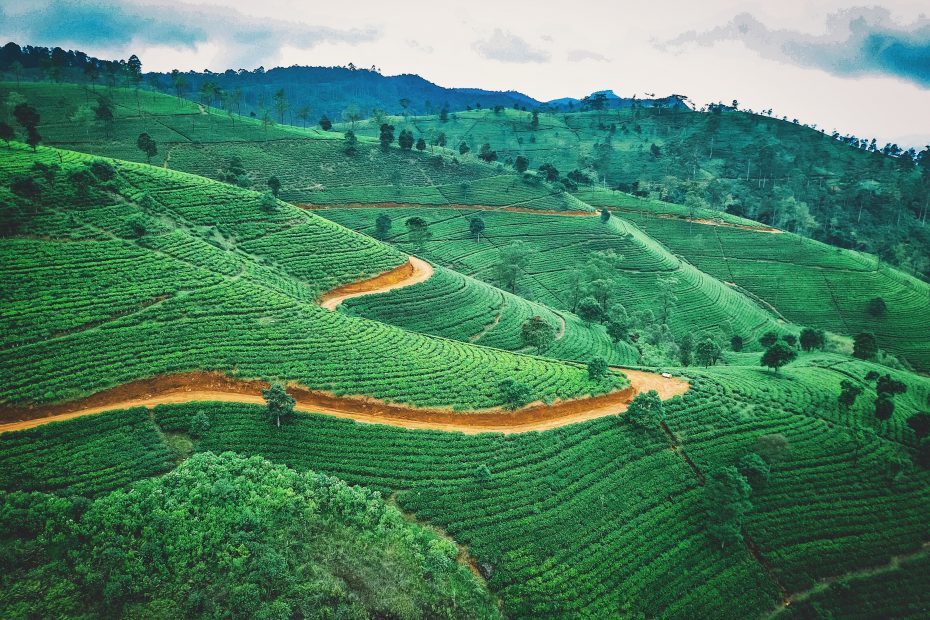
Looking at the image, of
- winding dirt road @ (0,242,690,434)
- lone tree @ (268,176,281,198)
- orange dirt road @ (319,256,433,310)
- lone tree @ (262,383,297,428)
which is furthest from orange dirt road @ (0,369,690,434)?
lone tree @ (268,176,281,198)

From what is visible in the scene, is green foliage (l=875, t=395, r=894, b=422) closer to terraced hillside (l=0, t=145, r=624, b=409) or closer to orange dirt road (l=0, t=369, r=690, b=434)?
terraced hillside (l=0, t=145, r=624, b=409)

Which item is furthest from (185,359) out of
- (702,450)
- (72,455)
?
(702,450)

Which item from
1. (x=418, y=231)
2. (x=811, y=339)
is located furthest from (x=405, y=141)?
(x=811, y=339)

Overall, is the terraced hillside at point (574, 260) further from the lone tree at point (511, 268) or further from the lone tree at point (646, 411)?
the lone tree at point (646, 411)

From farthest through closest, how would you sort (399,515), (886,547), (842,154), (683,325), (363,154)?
(842,154)
(363,154)
(683,325)
(886,547)
(399,515)

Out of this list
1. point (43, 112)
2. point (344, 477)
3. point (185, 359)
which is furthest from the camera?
point (43, 112)

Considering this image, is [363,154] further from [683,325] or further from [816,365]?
[816,365]
